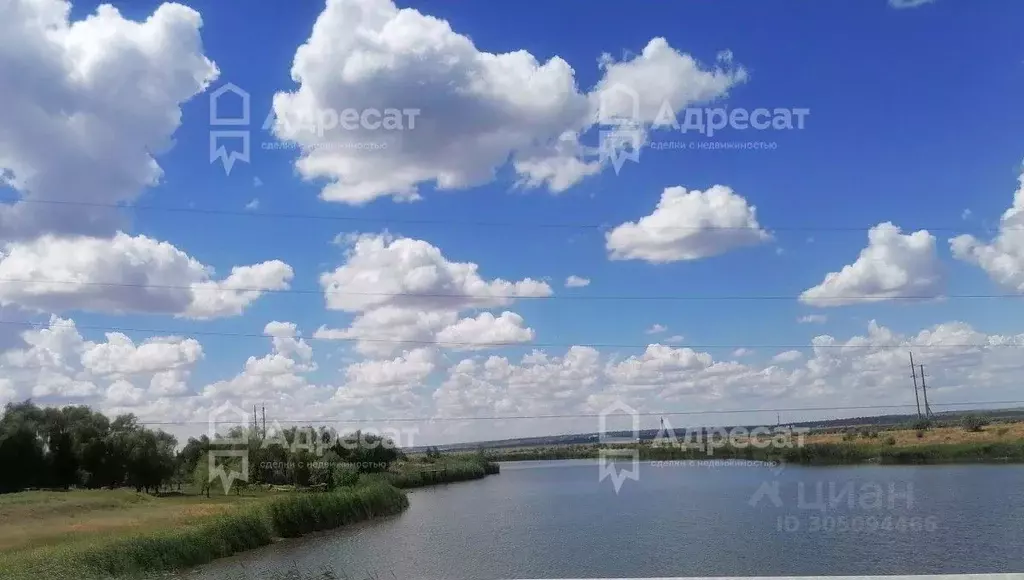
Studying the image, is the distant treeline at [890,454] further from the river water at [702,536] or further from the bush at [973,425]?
the bush at [973,425]

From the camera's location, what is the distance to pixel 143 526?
43094 mm

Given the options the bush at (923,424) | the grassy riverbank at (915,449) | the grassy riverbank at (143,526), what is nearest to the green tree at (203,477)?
the grassy riverbank at (143,526)

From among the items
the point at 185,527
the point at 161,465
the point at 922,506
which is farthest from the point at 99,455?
the point at 922,506

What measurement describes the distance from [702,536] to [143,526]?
28448 millimetres

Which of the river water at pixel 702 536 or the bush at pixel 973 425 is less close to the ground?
the bush at pixel 973 425

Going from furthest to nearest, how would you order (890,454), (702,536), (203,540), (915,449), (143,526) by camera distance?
(890,454) → (915,449) → (143,526) → (203,540) → (702,536)

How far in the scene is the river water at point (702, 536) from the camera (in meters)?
30.5

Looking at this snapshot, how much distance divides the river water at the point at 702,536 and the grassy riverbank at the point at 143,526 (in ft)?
4.47

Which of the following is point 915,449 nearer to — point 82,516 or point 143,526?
point 143,526

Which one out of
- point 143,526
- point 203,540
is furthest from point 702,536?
point 143,526

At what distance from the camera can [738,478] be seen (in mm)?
76688

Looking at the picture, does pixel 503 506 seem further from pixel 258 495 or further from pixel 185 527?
pixel 185 527

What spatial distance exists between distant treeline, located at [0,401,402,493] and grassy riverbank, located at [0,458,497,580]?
11.4m

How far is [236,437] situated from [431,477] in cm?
2858
